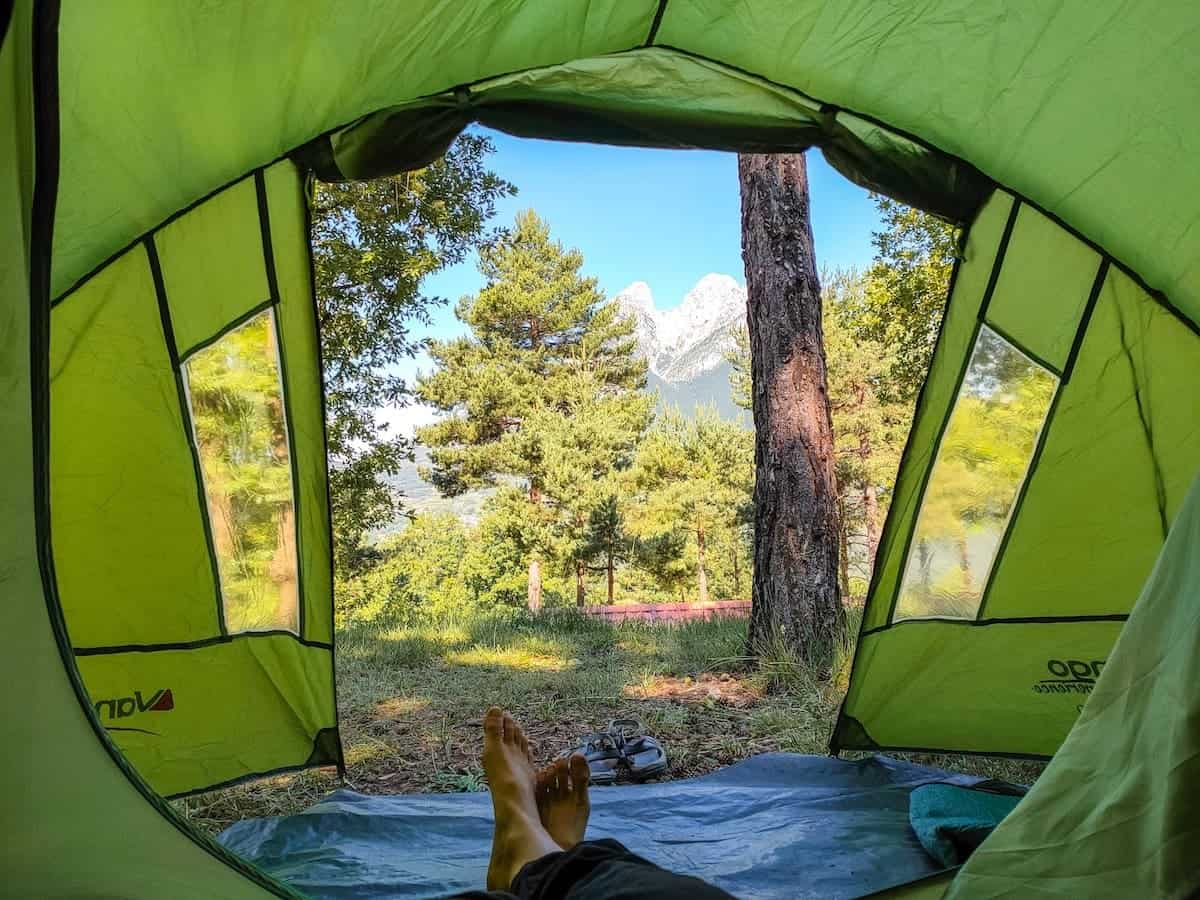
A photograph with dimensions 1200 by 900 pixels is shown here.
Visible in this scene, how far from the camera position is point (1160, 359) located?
5.31 ft

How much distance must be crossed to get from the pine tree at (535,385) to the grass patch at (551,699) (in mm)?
6773

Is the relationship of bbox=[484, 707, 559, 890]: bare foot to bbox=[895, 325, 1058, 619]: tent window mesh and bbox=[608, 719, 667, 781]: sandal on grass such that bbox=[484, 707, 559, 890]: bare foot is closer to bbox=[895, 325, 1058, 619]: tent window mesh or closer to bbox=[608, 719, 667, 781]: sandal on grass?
bbox=[608, 719, 667, 781]: sandal on grass

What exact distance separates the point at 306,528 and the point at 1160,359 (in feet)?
6.01

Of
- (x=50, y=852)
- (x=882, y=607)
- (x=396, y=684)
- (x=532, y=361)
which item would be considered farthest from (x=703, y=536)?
(x=50, y=852)

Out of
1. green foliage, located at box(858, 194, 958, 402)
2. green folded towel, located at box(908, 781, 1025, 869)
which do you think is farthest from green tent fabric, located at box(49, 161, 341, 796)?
green foliage, located at box(858, 194, 958, 402)

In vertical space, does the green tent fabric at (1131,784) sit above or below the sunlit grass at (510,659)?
above

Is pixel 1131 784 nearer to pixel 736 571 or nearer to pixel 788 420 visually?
pixel 788 420

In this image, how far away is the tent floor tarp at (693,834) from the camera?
1461 millimetres

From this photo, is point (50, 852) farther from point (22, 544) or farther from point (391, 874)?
point (391, 874)

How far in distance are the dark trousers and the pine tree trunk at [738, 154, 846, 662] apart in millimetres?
2291

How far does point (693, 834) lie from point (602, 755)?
59 cm

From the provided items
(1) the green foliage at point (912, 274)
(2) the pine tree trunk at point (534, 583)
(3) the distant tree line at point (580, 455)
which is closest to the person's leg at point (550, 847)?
(1) the green foliage at point (912, 274)

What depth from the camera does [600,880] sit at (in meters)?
0.86

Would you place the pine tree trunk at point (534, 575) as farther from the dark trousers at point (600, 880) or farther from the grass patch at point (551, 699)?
the dark trousers at point (600, 880)
